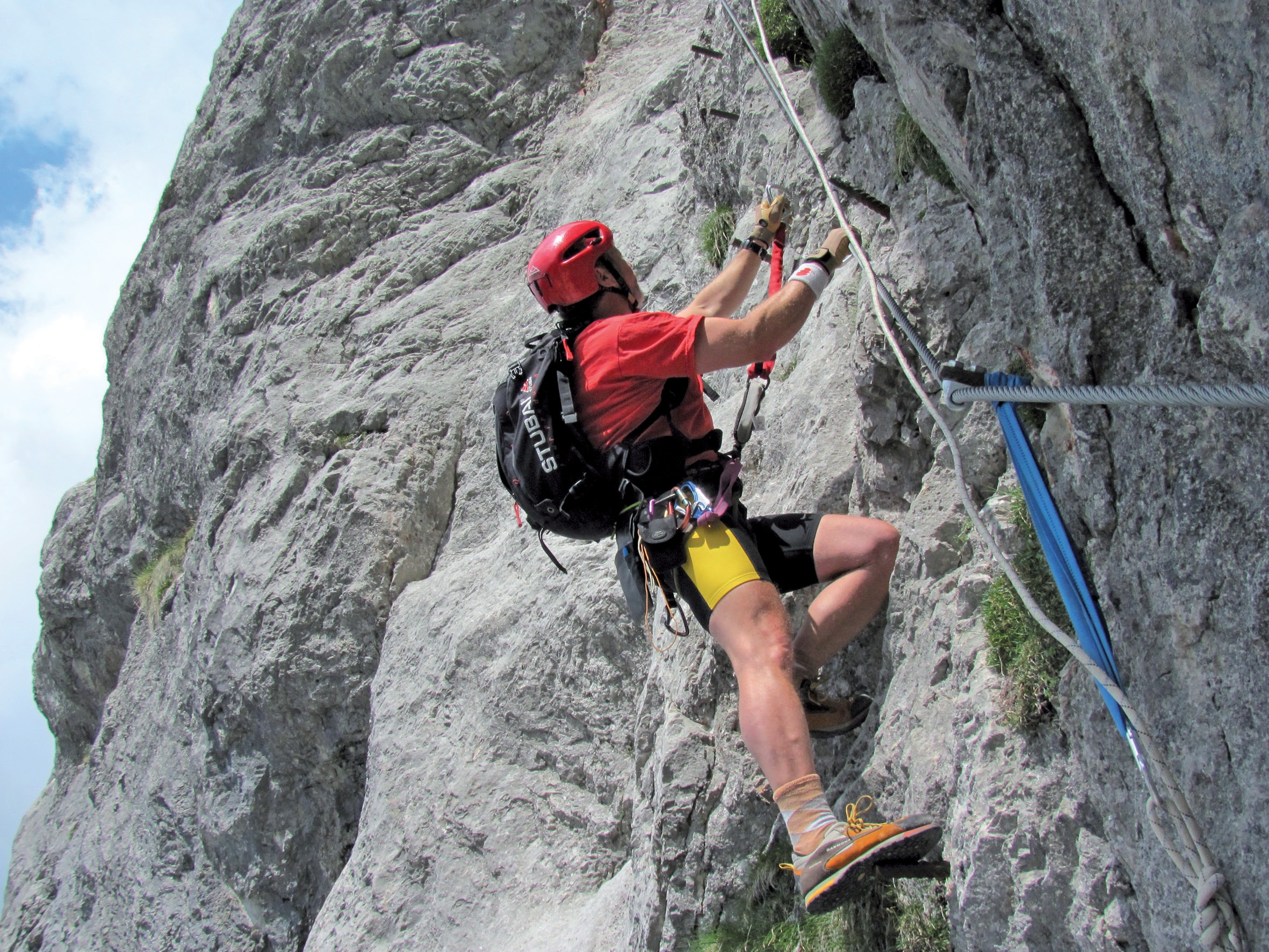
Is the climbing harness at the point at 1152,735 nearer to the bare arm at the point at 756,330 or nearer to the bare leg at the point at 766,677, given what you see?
the bare arm at the point at 756,330

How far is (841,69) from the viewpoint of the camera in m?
5.54

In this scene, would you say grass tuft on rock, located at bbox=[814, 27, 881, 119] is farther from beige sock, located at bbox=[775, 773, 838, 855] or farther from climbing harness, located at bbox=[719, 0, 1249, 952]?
beige sock, located at bbox=[775, 773, 838, 855]

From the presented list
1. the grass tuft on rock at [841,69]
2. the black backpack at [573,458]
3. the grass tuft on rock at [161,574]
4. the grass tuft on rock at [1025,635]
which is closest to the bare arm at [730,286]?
the black backpack at [573,458]

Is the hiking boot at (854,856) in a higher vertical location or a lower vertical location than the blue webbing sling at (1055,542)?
lower

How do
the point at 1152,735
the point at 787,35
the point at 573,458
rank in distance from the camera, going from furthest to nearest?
the point at 787,35
the point at 573,458
the point at 1152,735

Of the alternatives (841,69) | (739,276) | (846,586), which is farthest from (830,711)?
(841,69)

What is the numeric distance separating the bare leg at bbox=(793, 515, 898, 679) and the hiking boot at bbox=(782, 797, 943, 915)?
0.99 m

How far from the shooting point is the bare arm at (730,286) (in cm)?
494

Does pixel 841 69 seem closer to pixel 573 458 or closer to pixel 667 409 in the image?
pixel 667 409

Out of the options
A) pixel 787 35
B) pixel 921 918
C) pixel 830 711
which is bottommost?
pixel 921 918

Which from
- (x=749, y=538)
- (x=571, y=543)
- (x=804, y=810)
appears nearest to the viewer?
(x=804, y=810)

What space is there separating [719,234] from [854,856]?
5.54m

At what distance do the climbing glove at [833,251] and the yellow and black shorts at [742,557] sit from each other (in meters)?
1.11

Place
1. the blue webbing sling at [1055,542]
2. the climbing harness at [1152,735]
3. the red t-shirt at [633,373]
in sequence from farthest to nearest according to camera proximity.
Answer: the red t-shirt at [633,373] < the blue webbing sling at [1055,542] < the climbing harness at [1152,735]
